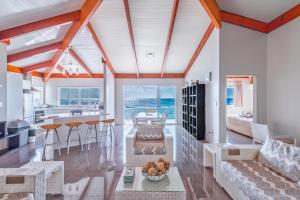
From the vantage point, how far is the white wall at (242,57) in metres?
5.55

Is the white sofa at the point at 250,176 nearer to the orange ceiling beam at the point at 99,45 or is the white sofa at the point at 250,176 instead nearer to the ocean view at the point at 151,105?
the orange ceiling beam at the point at 99,45

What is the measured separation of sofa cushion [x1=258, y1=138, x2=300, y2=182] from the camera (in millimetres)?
2488

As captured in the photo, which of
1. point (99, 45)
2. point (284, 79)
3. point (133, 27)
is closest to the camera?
point (284, 79)

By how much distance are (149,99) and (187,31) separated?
17.8ft

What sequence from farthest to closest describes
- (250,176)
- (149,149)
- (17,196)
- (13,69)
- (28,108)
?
1. (13,69)
2. (28,108)
3. (149,149)
4. (250,176)
5. (17,196)

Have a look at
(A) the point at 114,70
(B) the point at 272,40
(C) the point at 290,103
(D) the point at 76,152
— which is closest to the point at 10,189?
(D) the point at 76,152

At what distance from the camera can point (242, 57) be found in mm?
5570

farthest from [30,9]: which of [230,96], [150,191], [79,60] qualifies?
[230,96]

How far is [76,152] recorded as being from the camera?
5512mm

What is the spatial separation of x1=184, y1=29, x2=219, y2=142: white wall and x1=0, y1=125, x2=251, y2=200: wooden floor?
28.4 inches

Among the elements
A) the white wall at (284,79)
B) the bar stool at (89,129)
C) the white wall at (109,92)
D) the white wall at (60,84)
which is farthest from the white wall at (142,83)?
the white wall at (284,79)

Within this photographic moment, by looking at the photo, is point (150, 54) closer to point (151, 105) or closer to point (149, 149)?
point (151, 105)

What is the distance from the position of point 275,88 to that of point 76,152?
16.8ft

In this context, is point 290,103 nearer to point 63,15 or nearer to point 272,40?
point 272,40
